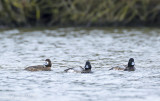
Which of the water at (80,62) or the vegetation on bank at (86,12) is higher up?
the vegetation on bank at (86,12)

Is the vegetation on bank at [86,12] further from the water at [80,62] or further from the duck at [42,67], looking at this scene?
the duck at [42,67]

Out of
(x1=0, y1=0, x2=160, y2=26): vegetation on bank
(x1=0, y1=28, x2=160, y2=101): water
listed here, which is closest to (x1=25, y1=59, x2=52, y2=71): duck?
(x1=0, y1=28, x2=160, y2=101): water

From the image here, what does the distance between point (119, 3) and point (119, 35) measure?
14.3 ft

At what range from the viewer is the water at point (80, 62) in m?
11.0

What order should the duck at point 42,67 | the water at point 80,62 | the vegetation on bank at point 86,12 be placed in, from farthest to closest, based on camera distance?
the vegetation on bank at point 86,12, the duck at point 42,67, the water at point 80,62

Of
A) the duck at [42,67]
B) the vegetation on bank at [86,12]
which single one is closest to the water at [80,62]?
the duck at [42,67]

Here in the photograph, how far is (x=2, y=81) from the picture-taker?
41.0ft

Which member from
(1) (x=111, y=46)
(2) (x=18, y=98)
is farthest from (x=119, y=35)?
(2) (x=18, y=98)

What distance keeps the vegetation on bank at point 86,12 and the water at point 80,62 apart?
1444 millimetres

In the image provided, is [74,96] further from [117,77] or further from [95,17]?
[95,17]

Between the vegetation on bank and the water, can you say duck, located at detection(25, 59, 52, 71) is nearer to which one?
the water

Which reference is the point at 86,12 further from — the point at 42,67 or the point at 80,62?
the point at 42,67

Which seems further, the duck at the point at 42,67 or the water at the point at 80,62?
the duck at the point at 42,67

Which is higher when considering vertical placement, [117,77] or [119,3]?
[119,3]
